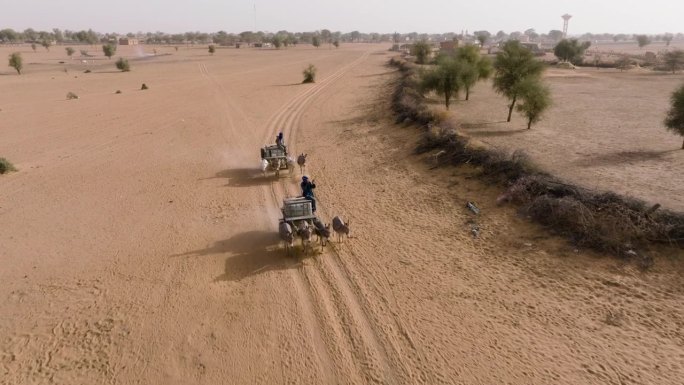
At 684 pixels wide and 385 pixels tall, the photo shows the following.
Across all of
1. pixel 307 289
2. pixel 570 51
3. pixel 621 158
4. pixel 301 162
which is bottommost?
pixel 307 289

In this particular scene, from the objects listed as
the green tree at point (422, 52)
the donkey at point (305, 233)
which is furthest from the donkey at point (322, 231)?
the green tree at point (422, 52)

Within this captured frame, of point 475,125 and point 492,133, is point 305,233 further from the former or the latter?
point 475,125

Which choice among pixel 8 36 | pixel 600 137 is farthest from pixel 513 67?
pixel 8 36

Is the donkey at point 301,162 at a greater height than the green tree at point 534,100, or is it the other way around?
the green tree at point 534,100

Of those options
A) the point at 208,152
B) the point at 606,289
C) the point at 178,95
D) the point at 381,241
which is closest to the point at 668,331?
the point at 606,289

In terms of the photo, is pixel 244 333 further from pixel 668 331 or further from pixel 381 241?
pixel 668 331

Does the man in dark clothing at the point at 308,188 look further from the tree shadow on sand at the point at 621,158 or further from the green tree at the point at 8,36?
the green tree at the point at 8,36
